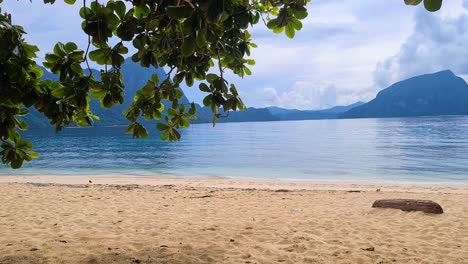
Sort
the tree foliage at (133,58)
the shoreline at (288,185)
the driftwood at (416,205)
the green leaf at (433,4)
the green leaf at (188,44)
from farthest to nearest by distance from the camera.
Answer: the shoreline at (288,185) < the driftwood at (416,205) < the tree foliage at (133,58) < the green leaf at (188,44) < the green leaf at (433,4)

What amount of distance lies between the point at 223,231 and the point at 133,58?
15.6 ft

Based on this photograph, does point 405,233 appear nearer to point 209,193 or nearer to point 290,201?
point 290,201

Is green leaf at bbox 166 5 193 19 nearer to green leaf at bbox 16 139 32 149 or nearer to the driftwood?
green leaf at bbox 16 139 32 149

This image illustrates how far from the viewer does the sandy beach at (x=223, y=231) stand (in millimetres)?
5625

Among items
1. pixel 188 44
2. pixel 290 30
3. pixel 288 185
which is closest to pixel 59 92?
pixel 188 44

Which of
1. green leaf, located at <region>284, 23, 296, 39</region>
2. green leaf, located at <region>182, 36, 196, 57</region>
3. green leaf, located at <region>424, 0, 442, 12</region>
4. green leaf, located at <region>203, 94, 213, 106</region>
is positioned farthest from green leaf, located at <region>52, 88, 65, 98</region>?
green leaf, located at <region>424, 0, 442, 12</region>

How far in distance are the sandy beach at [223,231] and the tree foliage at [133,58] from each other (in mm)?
2695

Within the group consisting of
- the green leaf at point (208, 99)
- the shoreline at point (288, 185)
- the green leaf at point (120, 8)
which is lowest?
the shoreline at point (288, 185)

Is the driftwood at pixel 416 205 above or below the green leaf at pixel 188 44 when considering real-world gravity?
below

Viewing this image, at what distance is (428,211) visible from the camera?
9320 mm

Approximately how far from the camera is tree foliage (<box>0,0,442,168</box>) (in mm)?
2592

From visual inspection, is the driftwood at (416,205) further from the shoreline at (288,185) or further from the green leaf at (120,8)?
the green leaf at (120,8)

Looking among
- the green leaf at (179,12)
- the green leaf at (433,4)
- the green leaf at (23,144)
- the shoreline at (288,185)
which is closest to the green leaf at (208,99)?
the green leaf at (179,12)

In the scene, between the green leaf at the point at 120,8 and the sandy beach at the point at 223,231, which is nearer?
the green leaf at the point at 120,8
